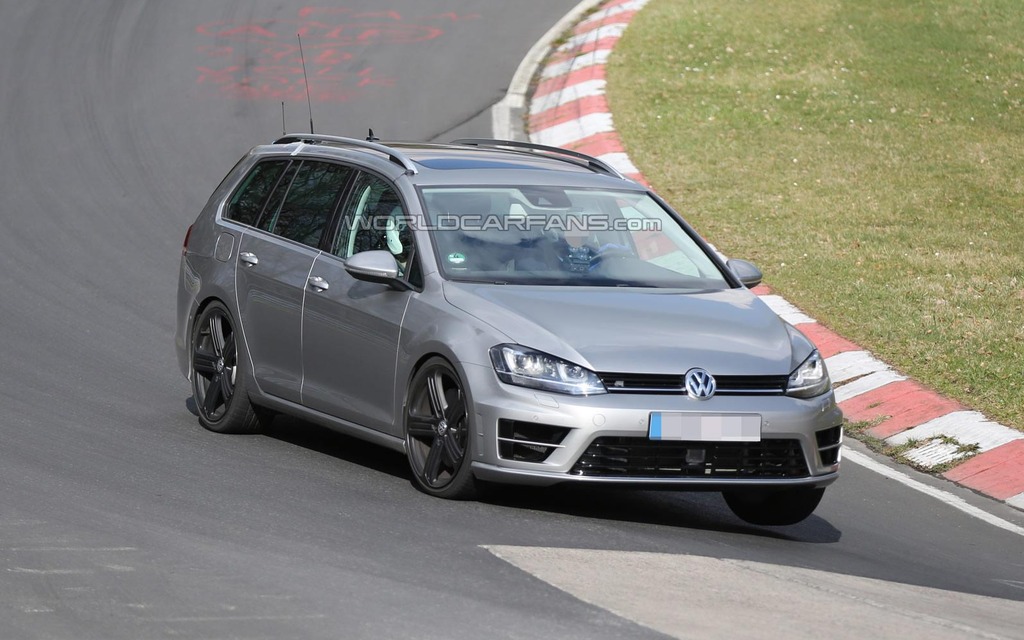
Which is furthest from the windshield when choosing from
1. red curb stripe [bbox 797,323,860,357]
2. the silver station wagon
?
red curb stripe [bbox 797,323,860,357]

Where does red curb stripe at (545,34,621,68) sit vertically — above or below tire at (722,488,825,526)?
above

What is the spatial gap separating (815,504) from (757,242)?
711 centimetres

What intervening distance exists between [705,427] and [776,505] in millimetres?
976

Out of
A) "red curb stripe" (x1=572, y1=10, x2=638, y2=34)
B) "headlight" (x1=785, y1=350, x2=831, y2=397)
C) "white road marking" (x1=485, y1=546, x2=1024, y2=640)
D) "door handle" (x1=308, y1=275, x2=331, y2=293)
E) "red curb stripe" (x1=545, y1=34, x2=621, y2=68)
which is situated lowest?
"white road marking" (x1=485, y1=546, x2=1024, y2=640)

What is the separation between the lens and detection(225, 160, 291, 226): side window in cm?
935

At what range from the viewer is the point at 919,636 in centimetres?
557

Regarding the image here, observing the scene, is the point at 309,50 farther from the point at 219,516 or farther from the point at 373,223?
the point at 219,516

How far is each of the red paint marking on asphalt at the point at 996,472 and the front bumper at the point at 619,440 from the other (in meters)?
2.46

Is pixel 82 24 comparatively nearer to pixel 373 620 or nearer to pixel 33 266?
pixel 33 266

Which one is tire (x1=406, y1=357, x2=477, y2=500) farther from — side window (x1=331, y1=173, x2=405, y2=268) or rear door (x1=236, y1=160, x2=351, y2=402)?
rear door (x1=236, y1=160, x2=351, y2=402)

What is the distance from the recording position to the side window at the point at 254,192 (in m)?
9.35

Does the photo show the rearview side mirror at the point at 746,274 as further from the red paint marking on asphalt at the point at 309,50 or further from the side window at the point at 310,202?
the red paint marking on asphalt at the point at 309,50

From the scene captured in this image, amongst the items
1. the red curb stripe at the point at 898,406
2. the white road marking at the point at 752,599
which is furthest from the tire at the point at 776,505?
the red curb stripe at the point at 898,406

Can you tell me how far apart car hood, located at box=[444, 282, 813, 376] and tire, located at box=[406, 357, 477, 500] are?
364 mm
